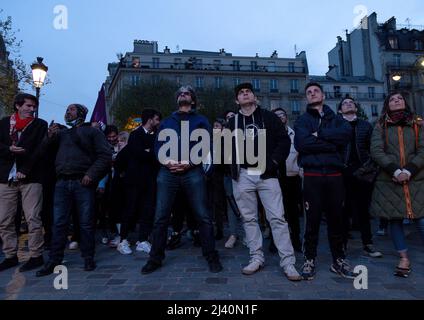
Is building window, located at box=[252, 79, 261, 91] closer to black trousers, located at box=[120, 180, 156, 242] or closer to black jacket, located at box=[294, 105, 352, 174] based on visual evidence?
black trousers, located at box=[120, 180, 156, 242]

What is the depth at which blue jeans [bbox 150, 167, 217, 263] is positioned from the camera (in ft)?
14.1

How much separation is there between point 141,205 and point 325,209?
2900 millimetres

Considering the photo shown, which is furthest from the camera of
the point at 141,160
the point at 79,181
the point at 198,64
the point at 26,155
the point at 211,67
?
the point at 211,67

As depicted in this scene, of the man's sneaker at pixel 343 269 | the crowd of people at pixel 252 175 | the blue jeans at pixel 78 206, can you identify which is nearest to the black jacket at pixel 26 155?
the crowd of people at pixel 252 175

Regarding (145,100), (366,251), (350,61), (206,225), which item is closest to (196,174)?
(206,225)

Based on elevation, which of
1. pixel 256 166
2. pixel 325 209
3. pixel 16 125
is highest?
pixel 16 125

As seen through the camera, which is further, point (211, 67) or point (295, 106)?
point (211, 67)

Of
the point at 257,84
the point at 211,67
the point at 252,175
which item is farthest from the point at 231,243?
the point at 211,67

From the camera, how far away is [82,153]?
4.55 m

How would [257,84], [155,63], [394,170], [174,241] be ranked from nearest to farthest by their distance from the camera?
[394,170] → [174,241] → [155,63] → [257,84]

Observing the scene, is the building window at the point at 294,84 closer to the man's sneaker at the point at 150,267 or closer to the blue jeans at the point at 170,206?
the blue jeans at the point at 170,206

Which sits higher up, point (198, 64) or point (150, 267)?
point (198, 64)

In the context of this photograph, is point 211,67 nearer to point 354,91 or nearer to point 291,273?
point 354,91

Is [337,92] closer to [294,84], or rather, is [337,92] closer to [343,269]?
[294,84]
